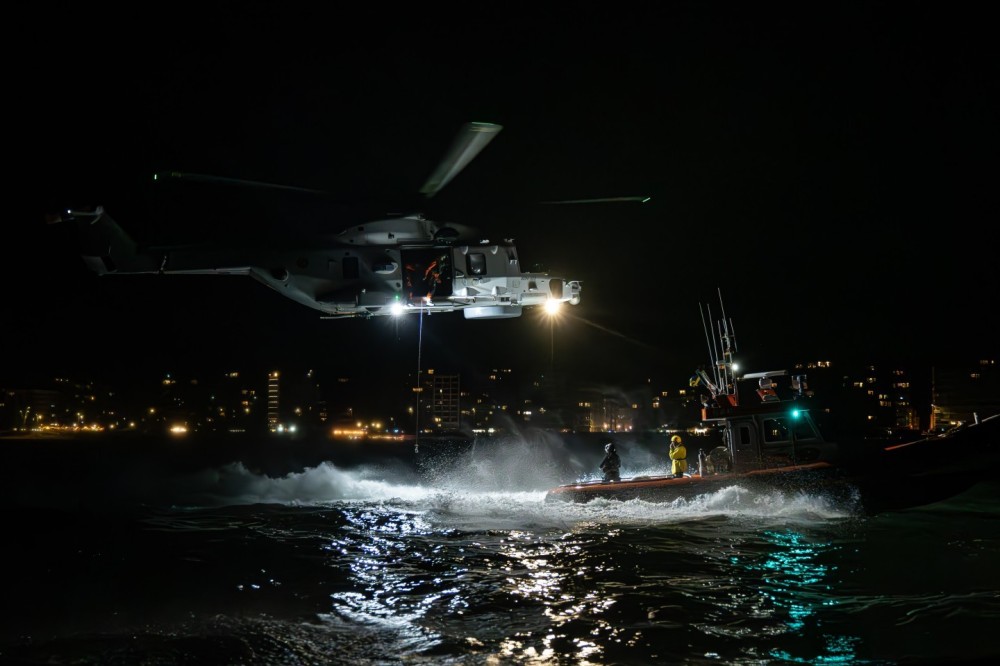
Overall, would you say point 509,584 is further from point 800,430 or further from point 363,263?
point 800,430

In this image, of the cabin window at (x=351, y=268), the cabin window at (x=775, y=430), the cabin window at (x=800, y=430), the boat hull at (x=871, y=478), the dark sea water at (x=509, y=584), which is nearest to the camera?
the dark sea water at (x=509, y=584)

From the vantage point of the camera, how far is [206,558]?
11.5 metres

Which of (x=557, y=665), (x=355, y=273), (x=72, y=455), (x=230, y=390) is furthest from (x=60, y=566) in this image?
(x=230, y=390)

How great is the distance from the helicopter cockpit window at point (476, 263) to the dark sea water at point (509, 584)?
19.2 ft

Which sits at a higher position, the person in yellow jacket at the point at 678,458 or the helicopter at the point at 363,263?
the helicopter at the point at 363,263

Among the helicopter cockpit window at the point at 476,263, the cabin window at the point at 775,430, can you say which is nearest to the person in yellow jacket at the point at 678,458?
the cabin window at the point at 775,430

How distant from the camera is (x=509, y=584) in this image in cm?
918

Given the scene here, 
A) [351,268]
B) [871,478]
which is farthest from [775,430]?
[351,268]

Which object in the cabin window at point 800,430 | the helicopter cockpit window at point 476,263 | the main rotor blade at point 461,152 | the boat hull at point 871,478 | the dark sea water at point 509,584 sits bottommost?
the dark sea water at point 509,584

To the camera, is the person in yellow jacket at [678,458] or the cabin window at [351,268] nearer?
the cabin window at [351,268]

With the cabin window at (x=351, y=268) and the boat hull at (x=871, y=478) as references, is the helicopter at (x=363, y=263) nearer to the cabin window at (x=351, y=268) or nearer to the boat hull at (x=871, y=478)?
the cabin window at (x=351, y=268)

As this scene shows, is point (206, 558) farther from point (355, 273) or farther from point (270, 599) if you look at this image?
point (355, 273)

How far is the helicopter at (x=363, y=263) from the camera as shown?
48.0 feet

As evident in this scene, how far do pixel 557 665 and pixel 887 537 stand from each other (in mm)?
9773
